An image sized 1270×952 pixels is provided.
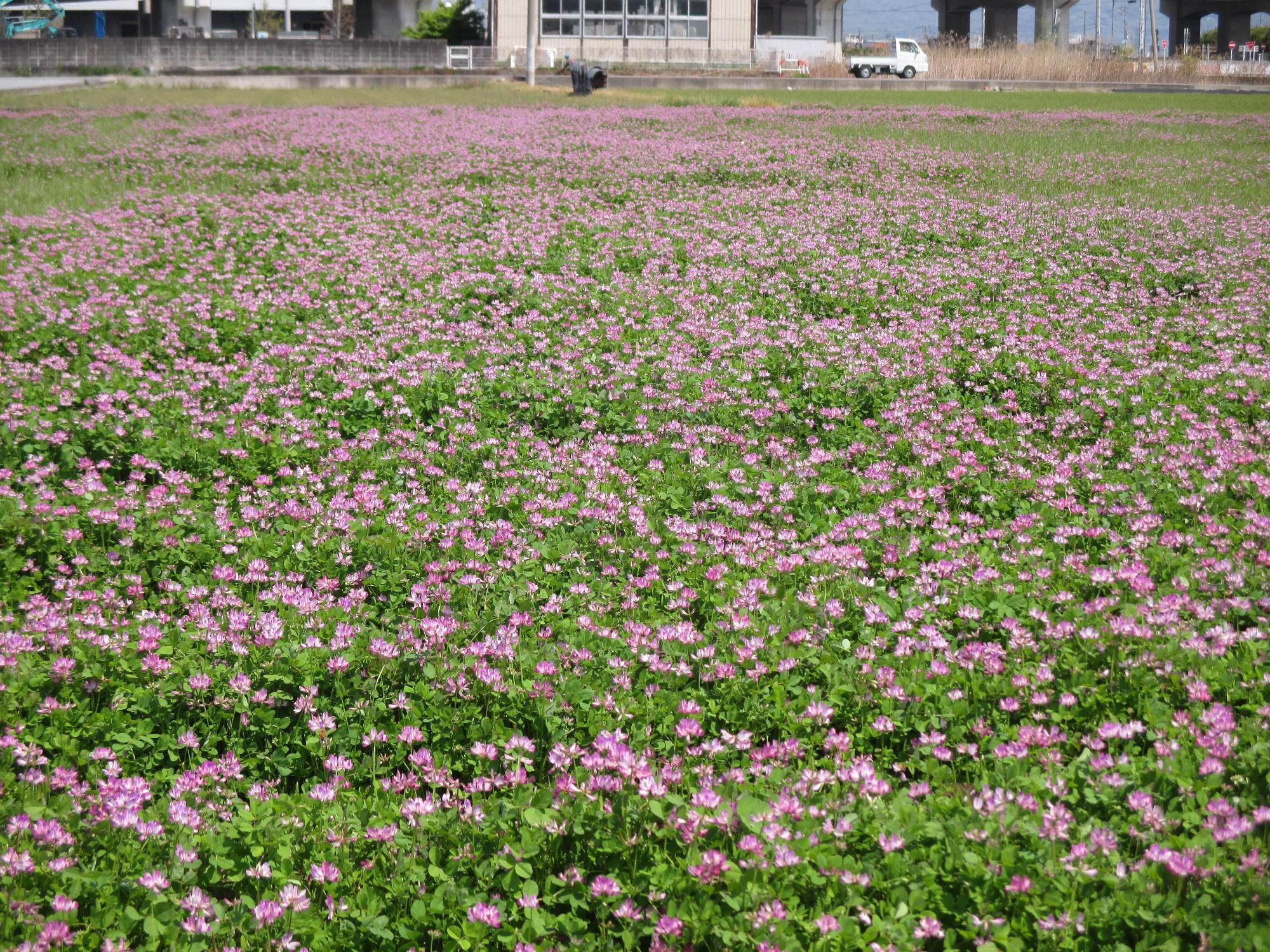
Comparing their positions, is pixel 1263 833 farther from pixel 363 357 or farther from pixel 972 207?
pixel 972 207

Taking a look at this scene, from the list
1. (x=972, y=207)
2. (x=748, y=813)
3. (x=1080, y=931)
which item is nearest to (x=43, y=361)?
(x=748, y=813)

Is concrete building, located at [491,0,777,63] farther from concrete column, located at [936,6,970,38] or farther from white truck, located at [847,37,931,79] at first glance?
concrete column, located at [936,6,970,38]

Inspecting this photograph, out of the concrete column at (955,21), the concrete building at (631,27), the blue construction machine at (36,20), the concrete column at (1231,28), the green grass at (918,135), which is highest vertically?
the concrete column at (955,21)

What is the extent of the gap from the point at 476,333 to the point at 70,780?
19.2ft

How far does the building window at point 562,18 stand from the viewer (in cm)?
5850

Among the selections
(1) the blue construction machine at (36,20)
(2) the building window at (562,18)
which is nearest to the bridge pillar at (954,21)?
(2) the building window at (562,18)

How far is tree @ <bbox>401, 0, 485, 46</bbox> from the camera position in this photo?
64.4 m

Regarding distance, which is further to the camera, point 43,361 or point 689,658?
point 43,361

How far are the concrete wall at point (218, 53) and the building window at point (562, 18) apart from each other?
422 inches

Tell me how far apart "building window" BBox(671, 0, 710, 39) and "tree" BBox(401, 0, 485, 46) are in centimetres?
1348

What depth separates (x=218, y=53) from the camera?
5003 centimetres

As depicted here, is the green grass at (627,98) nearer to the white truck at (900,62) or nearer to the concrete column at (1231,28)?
the white truck at (900,62)

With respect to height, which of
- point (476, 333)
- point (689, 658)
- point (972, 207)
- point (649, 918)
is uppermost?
point (972, 207)

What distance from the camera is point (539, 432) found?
22.5 ft
